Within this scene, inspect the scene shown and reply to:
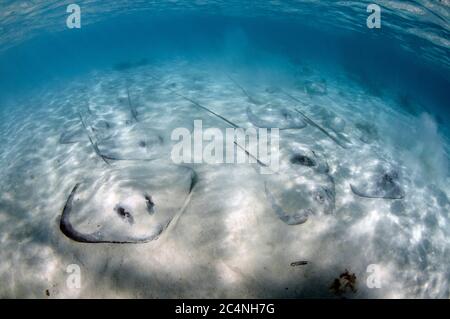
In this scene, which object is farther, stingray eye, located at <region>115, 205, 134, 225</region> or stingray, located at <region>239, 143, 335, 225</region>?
stingray, located at <region>239, 143, 335, 225</region>

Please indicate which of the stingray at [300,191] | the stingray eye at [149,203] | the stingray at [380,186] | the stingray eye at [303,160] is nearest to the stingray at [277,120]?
the stingray eye at [303,160]

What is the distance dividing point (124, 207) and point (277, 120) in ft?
19.8

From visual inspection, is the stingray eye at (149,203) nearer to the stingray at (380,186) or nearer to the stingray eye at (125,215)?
the stingray eye at (125,215)

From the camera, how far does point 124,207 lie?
3342 mm

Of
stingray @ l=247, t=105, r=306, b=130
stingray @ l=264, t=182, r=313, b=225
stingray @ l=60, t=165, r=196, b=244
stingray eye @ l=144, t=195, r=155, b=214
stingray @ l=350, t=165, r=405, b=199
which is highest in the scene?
stingray eye @ l=144, t=195, r=155, b=214

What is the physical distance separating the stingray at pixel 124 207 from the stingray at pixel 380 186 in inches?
140

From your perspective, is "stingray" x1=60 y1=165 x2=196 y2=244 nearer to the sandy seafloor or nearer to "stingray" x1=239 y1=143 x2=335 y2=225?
the sandy seafloor

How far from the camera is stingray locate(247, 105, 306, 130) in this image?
795 cm

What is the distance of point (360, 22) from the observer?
24.1 m

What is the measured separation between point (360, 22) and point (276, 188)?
26.3 meters

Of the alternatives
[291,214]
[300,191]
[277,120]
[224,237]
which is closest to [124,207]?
[224,237]

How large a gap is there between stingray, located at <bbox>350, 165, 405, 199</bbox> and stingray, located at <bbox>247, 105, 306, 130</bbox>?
2.84m

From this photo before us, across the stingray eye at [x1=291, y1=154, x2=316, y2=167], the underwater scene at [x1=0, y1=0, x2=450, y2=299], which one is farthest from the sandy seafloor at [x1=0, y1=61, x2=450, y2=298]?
the stingray eye at [x1=291, y1=154, x2=316, y2=167]

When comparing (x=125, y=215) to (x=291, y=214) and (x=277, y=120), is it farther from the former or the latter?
(x=277, y=120)
